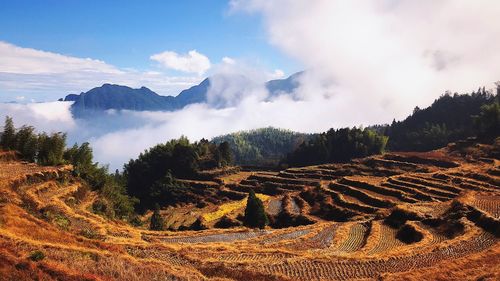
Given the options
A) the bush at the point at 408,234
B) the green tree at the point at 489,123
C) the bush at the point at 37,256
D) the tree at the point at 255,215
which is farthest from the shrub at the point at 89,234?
the green tree at the point at 489,123

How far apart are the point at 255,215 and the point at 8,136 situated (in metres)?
37.0

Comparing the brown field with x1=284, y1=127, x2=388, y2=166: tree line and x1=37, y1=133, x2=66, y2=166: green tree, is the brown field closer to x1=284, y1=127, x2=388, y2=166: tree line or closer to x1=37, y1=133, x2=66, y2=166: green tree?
x1=37, y1=133, x2=66, y2=166: green tree

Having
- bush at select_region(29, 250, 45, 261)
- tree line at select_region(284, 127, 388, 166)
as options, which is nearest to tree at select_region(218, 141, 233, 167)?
tree line at select_region(284, 127, 388, 166)

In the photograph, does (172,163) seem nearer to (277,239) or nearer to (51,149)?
(51,149)

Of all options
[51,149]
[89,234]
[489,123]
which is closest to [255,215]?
[51,149]

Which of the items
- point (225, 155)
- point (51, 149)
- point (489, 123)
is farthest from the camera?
point (225, 155)

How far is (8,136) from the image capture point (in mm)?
62688

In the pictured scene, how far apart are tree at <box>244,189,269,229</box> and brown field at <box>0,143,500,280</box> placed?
14.6 ft

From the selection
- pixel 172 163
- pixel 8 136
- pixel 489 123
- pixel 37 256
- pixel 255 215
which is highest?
pixel 489 123

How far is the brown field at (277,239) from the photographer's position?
996 inches

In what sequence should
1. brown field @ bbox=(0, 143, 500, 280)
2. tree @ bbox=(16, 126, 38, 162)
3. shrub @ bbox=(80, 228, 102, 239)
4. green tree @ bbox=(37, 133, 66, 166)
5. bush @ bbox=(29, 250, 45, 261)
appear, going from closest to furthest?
bush @ bbox=(29, 250, 45, 261), brown field @ bbox=(0, 143, 500, 280), shrub @ bbox=(80, 228, 102, 239), green tree @ bbox=(37, 133, 66, 166), tree @ bbox=(16, 126, 38, 162)

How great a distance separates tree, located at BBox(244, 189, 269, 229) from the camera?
63.2m

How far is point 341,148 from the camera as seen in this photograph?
169500mm

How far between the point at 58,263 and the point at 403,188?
6312 cm
